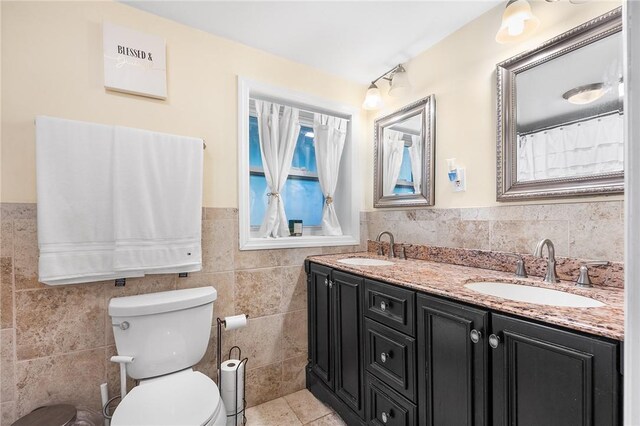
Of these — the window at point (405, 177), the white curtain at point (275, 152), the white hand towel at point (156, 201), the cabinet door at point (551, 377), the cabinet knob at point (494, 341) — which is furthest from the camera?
the white curtain at point (275, 152)

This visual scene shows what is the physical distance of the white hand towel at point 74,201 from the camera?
128 cm

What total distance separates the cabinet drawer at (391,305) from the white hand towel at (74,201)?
3.90 ft

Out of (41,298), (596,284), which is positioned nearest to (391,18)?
(596,284)

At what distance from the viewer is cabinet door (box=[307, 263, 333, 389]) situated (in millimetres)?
1765

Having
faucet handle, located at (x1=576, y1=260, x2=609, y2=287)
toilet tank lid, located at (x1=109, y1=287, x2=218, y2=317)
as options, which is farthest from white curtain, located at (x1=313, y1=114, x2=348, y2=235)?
faucet handle, located at (x1=576, y1=260, x2=609, y2=287)

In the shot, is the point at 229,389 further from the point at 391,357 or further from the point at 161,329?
the point at 391,357

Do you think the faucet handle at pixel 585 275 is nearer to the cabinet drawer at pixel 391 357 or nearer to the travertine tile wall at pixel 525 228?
the travertine tile wall at pixel 525 228

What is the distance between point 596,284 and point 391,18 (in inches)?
64.2

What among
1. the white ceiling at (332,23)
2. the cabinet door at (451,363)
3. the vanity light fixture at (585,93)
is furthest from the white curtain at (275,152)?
the vanity light fixture at (585,93)

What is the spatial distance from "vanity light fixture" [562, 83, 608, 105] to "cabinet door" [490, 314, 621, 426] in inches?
39.0

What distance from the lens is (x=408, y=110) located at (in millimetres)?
1998

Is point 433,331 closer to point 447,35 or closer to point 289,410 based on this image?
point 289,410

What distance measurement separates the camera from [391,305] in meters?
1.30

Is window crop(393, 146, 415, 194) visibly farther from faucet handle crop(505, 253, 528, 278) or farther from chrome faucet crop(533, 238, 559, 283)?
chrome faucet crop(533, 238, 559, 283)
